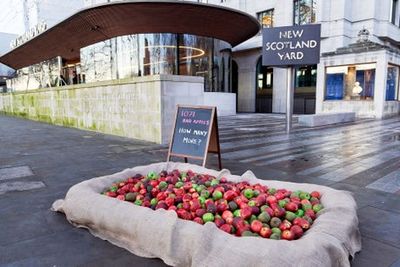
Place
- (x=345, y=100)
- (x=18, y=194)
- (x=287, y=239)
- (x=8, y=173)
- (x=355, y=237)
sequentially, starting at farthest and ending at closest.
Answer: (x=345, y=100)
(x=8, y=173)
(x=18, y=194)
(x=355, y=237)
(x=287, y=239)

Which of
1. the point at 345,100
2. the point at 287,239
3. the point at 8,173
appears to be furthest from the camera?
the point at 345,100

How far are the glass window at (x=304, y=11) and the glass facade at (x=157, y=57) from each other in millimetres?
6071

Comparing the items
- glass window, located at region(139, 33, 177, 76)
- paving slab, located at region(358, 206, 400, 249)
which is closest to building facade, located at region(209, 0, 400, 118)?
glass window, located at region(139, 33, 177, 76)

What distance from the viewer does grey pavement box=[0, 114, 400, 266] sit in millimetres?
2744

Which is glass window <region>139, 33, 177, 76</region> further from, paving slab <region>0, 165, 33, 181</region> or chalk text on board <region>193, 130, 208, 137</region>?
chalk text on board <region>193, 130, 208, 137</region>

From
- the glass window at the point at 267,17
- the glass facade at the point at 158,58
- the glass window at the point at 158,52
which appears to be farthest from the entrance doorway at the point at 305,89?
the glass window at the point at 158,52

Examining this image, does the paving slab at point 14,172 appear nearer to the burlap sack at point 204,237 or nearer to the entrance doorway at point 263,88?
the burlap sack at point 204,237

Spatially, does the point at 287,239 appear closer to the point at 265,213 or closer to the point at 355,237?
the point at 265,213

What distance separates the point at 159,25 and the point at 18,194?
52.1ft

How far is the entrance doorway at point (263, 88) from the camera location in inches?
1056

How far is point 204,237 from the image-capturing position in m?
2.32

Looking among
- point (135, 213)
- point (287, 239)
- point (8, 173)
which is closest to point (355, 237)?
point (287, 239)

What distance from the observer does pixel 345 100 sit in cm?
1802

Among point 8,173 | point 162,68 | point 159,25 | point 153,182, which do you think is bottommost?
point 8,173
